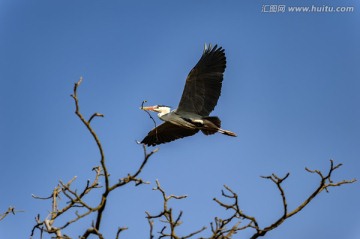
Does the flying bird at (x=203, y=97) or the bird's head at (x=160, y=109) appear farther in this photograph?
the bird's head at (x=160, y=109)

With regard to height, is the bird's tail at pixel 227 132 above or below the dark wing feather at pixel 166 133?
below

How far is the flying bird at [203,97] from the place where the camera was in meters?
8.45

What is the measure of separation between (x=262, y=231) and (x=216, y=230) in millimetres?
378

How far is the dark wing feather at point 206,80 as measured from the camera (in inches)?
332

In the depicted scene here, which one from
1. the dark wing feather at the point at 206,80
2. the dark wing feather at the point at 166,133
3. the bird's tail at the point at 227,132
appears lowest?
the bird's tail at the point at 227,132

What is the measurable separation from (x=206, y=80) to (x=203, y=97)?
0.32 meters

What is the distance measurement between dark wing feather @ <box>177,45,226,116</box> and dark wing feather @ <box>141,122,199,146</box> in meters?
0.77

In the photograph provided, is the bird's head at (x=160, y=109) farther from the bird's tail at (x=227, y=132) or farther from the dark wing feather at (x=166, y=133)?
the bird's tail at (x=227, y=132)

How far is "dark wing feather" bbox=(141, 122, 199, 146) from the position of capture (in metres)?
9.38

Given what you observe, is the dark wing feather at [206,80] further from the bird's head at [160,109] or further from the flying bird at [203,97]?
the bird's head at [160,109]

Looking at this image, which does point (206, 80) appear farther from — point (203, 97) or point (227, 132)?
point (227, 132)

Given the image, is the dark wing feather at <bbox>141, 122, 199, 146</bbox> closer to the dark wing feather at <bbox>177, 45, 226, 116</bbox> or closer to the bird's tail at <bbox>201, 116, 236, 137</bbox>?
the bird's tail at <bbox>201, 116, 236, 137</bbox>

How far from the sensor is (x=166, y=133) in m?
9.66

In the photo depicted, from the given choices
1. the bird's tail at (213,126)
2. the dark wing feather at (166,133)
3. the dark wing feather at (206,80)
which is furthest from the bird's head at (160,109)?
the bird's tail at (213,126)
